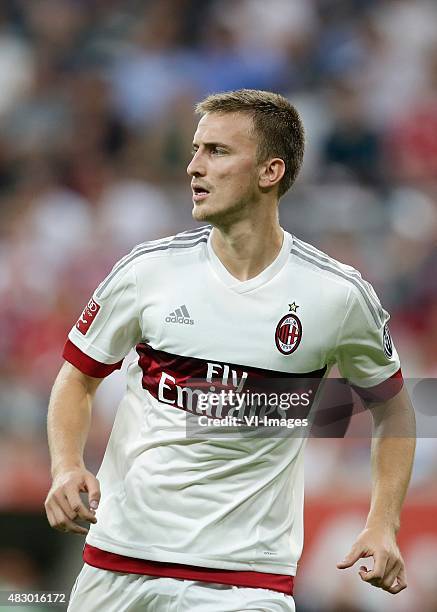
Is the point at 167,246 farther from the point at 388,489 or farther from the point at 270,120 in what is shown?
the point at 388,489

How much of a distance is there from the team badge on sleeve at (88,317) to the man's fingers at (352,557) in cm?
107

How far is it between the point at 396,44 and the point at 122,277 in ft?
20.8

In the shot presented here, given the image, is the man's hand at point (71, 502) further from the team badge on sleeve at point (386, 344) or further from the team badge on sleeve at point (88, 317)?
the team badge on sleeve at point (386, 344)

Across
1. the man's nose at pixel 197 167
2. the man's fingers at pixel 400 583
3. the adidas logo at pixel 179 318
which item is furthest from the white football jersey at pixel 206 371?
the man's fingers at pixel 400 583

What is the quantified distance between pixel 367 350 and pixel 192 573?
887mm

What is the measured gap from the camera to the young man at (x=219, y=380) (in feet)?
11.0

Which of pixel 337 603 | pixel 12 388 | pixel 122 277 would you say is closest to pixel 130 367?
pixel 122 277

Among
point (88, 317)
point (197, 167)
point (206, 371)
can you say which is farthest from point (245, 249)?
point (88, 317)

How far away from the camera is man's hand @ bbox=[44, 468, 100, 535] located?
3051 mm

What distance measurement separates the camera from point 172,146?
28.1ft

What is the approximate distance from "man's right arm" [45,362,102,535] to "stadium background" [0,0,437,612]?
2.61m

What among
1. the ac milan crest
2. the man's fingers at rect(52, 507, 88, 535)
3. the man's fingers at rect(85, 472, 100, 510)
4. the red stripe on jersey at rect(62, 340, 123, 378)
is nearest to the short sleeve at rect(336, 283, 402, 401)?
the ac milan crest

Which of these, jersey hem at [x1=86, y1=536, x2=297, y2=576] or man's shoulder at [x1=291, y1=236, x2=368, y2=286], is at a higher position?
man's shoulder at [x1=291, y1=236, x2=368, y2=286]

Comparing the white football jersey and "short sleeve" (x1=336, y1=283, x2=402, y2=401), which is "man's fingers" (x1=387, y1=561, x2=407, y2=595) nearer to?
the white football jersey
